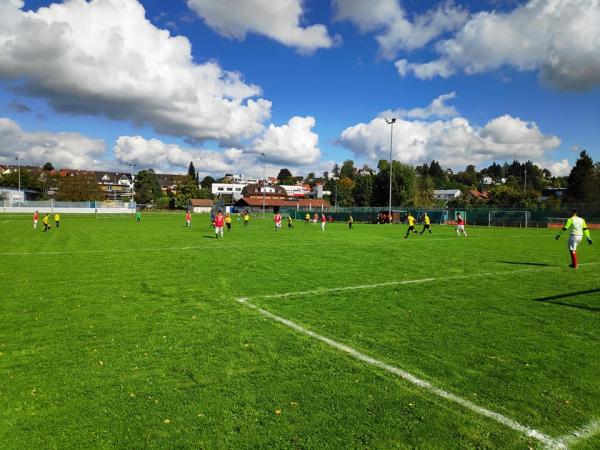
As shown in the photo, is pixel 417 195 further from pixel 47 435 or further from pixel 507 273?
pixel 47 435

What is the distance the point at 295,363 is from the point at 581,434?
3.20 meters

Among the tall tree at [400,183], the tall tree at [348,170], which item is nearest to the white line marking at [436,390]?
the tall tree at [400,183]

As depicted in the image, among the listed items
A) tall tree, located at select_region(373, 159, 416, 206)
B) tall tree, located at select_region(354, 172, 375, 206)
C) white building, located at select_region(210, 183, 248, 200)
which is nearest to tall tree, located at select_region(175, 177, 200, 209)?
white building, located at select_region(210, 183, 248, 200)

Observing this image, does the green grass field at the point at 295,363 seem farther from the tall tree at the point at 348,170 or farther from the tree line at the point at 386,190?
the tall tree at the point at 348,170

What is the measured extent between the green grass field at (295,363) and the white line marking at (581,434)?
0.02m

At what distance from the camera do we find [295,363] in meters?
5.51

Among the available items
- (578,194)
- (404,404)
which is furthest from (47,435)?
(578,194)

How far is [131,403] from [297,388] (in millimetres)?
1832

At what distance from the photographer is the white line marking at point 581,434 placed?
147 inches

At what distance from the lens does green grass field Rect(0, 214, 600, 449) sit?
12.8 ft

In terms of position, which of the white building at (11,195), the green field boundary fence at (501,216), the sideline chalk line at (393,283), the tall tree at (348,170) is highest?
the tall tree at (348,170)

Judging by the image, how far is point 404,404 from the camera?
442cm

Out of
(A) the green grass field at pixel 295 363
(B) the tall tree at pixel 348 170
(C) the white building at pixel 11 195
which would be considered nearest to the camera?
(A) the green grass field at pixel 295 363

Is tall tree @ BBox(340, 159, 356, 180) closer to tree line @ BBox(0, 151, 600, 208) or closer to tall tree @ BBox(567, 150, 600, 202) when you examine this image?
tree line @ BBox(0, 151, 600, 208)
